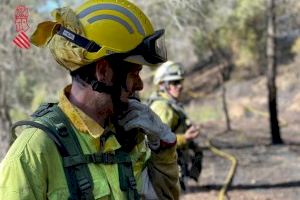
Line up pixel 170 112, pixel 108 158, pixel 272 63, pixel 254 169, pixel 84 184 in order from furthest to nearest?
pixel 272 63 → pixel 254 169 → pixel 170 112 → pixel 108 158 → pixel 84 184

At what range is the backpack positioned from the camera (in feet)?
6.39

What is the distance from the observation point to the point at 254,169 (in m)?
11.3

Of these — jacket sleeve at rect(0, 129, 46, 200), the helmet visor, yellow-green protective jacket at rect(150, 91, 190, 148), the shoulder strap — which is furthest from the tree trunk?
jacket sleeve at rect(0, 129, 46, 200)

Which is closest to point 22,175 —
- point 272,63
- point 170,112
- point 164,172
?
point 164,172

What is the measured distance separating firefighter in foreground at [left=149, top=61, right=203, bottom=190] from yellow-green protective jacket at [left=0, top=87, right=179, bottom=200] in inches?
131

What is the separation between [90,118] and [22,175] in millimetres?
377

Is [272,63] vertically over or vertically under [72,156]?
under

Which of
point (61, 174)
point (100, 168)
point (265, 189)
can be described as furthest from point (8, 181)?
point (265, 189)

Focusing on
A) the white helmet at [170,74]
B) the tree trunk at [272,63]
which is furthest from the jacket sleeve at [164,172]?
the tree trunk at [272,63]

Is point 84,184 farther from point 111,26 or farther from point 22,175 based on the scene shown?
point 111,26

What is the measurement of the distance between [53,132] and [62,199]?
0.22 metres

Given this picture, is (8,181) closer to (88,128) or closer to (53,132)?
(53,132)

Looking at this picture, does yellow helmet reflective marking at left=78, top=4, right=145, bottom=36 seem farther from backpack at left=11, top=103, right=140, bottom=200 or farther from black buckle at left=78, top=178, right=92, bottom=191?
black buckle at left=78, top=178, right=92, bottom=191

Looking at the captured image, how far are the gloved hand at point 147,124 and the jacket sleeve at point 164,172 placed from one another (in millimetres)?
40
